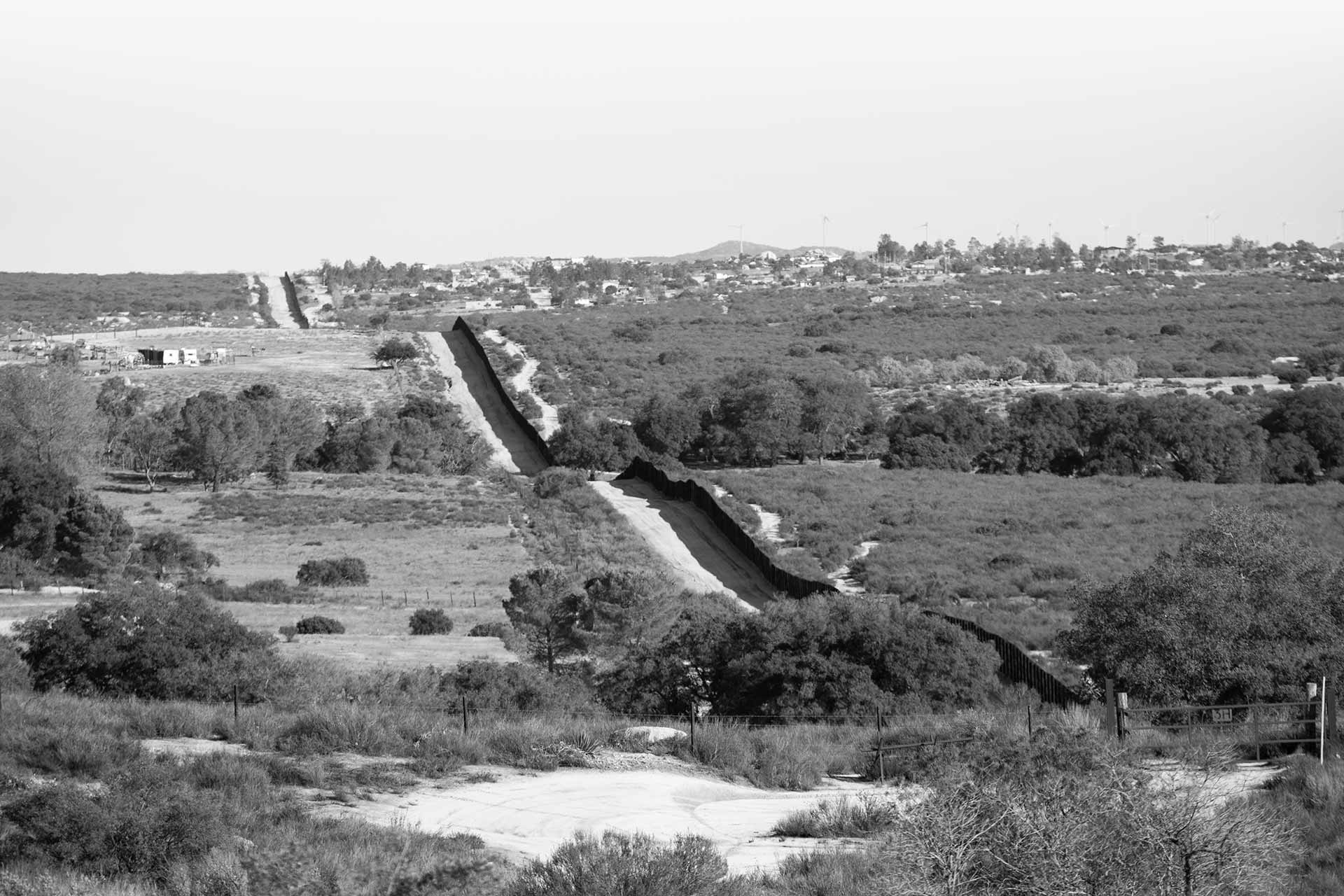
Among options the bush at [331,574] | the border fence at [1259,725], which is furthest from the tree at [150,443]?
the border fence at [1259,725]

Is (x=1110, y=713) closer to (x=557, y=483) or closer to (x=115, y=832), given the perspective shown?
(x=115, y=832)

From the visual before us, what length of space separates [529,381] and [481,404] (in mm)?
6099

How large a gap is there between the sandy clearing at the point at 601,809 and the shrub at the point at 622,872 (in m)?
2.39

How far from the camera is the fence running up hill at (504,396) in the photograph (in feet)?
199

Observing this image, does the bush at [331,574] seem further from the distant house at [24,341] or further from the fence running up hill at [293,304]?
the fence running up hill at [293,304]

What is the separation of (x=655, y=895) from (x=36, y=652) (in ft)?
48.6

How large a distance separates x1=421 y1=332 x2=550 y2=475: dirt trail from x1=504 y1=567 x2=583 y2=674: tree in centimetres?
3069

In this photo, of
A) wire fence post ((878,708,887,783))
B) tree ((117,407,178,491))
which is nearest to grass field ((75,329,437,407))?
tree ((117,407,178,491))

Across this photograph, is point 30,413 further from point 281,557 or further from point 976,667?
point 976,667

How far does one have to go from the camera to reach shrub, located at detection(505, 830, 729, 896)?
26.5 feet

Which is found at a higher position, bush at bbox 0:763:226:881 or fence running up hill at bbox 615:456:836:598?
bush at bbox 0:763:226:881

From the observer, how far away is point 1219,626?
18672 mm

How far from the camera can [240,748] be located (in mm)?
15156

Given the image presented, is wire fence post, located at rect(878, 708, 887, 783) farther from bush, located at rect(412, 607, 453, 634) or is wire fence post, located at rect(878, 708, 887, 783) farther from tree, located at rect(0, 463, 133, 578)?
tree, located at rect(0, 463, 133, 578)
